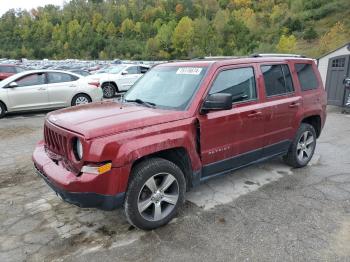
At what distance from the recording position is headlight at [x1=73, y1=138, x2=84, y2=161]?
10.6 ft

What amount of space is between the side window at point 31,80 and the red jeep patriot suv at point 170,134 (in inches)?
268

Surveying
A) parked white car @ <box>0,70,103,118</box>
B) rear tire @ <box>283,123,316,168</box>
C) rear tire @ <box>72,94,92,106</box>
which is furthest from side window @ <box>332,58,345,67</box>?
rear tire @ <box>72,94,92,106</box>

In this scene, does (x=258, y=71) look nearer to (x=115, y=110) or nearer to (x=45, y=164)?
(x=115, y=110)

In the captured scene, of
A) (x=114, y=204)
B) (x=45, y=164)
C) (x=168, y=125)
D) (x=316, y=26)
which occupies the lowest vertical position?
(x=114, y=204)

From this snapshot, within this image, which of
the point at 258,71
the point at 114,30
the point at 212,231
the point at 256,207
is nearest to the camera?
the point at 212,231

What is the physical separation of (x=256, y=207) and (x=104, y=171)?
2041mm

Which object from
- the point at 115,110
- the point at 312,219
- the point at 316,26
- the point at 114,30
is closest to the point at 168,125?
the point at 115,110

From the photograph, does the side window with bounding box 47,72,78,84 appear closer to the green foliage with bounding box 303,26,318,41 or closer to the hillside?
the hillside

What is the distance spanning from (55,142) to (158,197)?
1.27 metres

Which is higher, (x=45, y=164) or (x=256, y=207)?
(x=45, y=164)

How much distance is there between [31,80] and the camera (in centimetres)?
1035

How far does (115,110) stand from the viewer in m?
3.86

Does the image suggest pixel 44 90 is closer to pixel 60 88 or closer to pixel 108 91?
pixel 60 88

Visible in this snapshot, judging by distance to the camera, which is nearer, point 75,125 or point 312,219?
point 75,125
